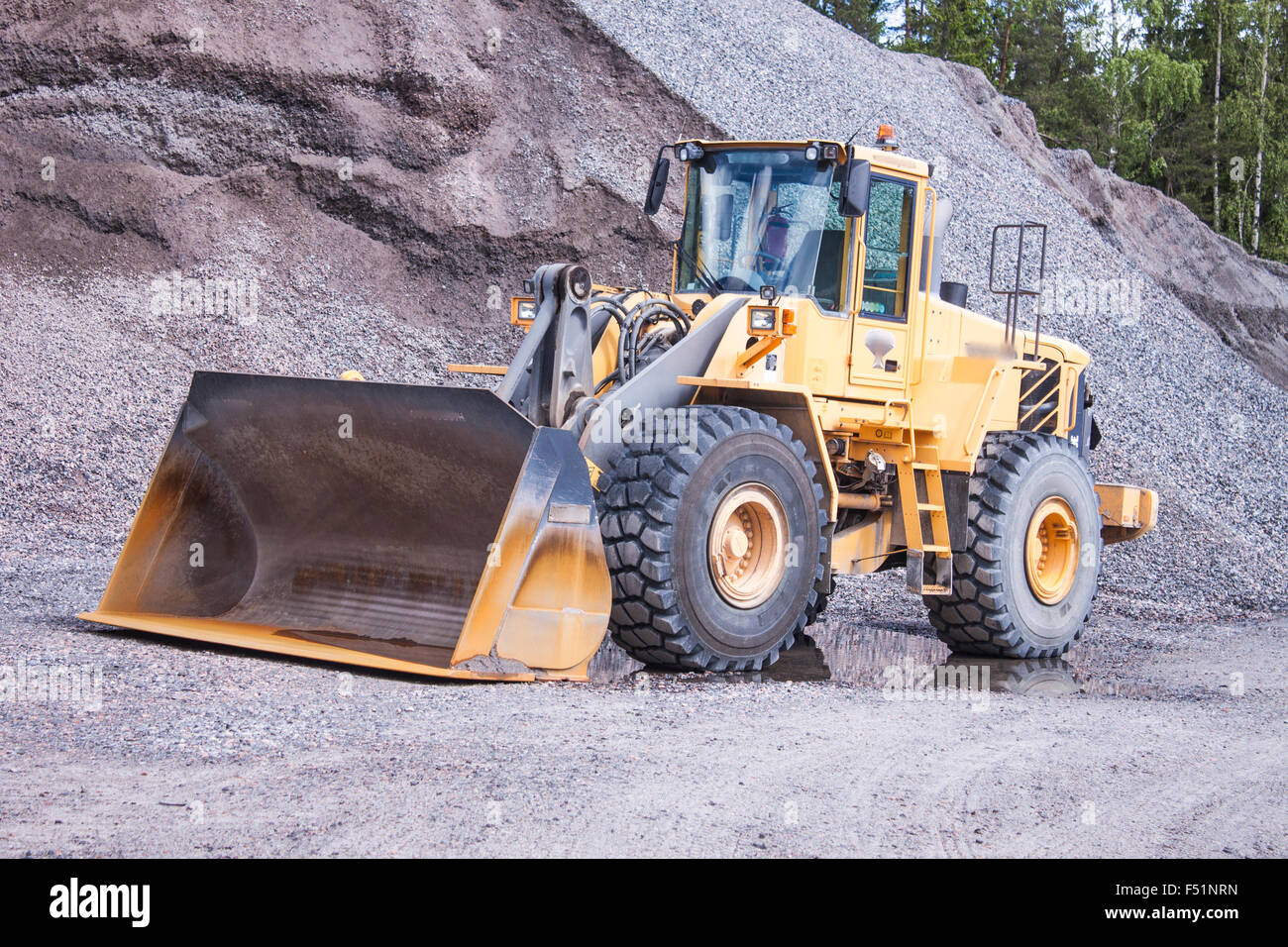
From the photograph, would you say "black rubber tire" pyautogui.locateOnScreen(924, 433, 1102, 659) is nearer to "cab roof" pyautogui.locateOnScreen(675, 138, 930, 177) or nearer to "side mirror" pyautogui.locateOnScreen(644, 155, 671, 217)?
"cab roof" pyautogui.locateOnScreen(675, 138, 930, 177)

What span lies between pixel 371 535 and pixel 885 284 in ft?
11.0

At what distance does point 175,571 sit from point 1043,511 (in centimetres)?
542

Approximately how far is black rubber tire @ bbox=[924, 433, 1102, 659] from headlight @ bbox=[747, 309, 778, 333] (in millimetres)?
2140

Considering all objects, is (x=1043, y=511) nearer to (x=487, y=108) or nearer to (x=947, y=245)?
(x=947, y=245)

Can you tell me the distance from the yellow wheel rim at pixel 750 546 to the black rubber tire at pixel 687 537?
0.06 metres

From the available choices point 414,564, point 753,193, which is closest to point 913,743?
point 414,564

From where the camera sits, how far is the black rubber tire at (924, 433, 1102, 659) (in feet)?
29.5

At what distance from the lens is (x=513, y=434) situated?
6699 millimetres

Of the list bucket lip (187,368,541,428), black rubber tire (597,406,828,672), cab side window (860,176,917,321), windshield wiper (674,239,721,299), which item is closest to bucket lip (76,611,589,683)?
black rubber tire (597,406,828,672)

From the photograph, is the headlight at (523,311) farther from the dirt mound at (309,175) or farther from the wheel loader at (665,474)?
the dirt mound at (309,175)

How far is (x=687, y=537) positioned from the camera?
22.9ft

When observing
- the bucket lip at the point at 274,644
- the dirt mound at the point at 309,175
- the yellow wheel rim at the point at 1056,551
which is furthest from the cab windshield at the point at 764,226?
the dirt mound at the point at 309,175

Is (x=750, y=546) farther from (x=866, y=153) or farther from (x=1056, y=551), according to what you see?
(x=1056, y=551)

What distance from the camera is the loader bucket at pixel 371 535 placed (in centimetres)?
646
